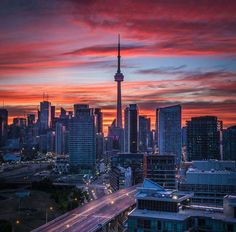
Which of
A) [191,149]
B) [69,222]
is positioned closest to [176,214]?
[69,222]

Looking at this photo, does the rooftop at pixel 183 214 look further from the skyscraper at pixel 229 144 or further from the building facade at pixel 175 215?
the skyscraper at pixel 229 144

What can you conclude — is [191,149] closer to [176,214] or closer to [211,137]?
[211,137]

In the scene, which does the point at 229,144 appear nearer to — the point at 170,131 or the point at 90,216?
the point at 170,131

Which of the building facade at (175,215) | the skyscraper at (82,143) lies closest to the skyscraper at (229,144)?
the skyscraper at (82,143)

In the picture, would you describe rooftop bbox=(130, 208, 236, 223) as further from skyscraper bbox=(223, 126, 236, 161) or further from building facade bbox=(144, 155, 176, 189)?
skyscraper bbox=(223, 126, 236, 161)

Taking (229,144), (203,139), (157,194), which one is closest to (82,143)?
(203,139)
